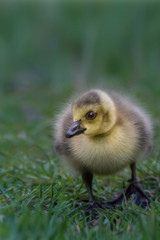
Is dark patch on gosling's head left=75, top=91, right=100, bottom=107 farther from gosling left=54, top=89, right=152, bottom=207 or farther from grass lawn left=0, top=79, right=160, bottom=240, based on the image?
grass lawn left=0, top=79, right=160, bottom=240

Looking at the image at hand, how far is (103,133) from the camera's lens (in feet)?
8.93

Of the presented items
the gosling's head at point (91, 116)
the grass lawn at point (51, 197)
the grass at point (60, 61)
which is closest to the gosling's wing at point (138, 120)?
the gosling's head at point (91, 116)

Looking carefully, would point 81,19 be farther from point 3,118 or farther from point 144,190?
point 144,190

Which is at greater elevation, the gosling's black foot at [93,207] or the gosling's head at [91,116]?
the gosling's head at [91,116]

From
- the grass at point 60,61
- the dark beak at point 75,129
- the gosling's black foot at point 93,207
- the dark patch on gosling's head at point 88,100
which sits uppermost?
the grass at point 60,61

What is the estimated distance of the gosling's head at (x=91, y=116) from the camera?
8.72ft

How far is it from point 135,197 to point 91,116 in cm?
70

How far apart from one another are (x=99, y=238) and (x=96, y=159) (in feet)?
2.39

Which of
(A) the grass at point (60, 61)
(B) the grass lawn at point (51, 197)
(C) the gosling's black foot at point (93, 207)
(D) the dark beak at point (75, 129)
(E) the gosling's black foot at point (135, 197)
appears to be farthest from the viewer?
(A) the grass at point (60, 61)

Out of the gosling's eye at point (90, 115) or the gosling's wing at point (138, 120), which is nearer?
the gosling's eye at point (90, 115)

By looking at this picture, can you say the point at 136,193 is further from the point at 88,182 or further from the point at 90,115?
the point at 90,115

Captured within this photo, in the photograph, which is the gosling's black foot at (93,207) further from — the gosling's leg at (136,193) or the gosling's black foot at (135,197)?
the gosling's leg at (136,193)

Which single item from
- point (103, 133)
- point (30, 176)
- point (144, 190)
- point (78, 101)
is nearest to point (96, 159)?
point (103, 133)

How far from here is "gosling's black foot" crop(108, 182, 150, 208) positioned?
9.57ft
